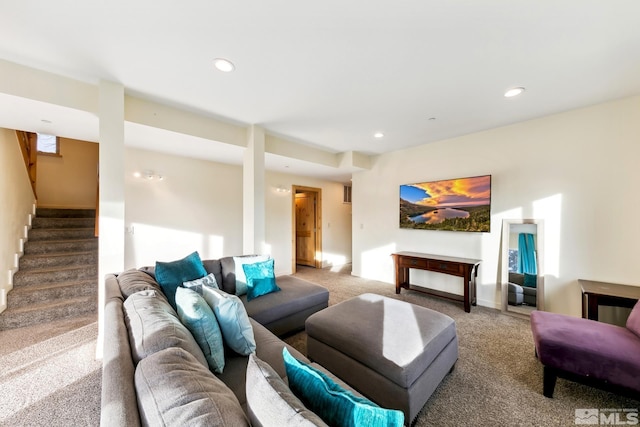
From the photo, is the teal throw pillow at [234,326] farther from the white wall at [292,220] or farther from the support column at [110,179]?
the white wall at [292,220]

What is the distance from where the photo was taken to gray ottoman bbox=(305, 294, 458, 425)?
1.48m

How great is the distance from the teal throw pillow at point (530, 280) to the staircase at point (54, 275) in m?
5.40

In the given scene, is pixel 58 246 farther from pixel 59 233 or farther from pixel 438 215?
pixel 438 215

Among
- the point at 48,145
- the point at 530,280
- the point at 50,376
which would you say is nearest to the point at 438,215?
the point at 530,280

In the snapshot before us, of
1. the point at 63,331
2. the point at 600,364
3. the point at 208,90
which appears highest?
the point at 208,90

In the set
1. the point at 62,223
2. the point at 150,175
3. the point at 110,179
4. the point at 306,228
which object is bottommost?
the point at 306,228

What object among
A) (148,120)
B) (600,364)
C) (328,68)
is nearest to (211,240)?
(148,120)

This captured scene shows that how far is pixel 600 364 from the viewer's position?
1.55 meters

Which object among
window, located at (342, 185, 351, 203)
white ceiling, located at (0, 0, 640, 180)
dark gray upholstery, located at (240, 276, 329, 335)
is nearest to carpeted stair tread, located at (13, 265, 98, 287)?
white ceiling, located at (0, 0, 640, 180)

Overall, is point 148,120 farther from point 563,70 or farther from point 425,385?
point 563,70

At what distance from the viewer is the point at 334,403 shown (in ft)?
2.48

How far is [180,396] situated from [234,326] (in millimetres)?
762

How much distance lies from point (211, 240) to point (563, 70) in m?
4.84

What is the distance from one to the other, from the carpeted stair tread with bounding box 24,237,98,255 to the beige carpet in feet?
11.7
